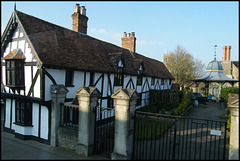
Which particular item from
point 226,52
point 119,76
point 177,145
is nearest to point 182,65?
point 226,52

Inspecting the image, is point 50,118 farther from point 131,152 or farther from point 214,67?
point 214,67

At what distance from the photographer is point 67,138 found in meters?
7.79

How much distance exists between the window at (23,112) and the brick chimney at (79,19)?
766 centimetres

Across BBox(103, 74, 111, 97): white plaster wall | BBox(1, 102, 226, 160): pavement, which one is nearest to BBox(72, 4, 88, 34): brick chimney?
BBox(103, 74, 111, 97): white plaster wall

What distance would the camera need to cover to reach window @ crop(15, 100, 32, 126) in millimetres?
9141

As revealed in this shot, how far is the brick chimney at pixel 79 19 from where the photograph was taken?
46.1 ft

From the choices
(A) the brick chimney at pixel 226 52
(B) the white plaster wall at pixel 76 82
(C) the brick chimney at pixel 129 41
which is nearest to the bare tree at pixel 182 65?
(A) the brick chimney at pixel 226 52

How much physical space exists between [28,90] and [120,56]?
720 centimetres

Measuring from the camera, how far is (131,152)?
650cm

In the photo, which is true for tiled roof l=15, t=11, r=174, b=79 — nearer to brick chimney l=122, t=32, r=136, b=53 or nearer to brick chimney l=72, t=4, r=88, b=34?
brick chimney l=72, t=4, r=88, b=34

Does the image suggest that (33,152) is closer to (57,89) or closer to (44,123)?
(44,123)

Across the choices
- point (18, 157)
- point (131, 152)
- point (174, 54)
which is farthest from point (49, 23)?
point (174, 54)

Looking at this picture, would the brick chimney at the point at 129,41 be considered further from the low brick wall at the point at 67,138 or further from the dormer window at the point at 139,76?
the low brick wall at the point at 67,138

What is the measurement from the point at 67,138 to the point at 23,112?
11.3ft
